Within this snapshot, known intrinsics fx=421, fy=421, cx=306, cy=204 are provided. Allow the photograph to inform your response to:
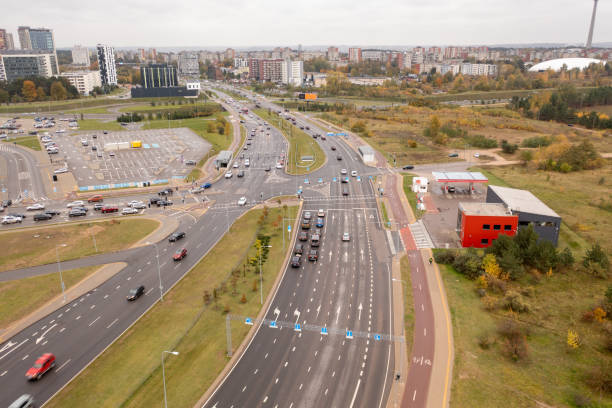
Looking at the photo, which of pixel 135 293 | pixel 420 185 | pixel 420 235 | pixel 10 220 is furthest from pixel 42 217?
pixel 420 185

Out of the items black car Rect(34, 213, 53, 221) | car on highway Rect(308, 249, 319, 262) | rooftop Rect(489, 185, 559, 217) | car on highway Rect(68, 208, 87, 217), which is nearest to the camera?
car on highway Rect(308, 249, 319, 262)

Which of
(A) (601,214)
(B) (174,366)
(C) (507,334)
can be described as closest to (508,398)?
(C) (507,334)

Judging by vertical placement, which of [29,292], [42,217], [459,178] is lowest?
[29,292]

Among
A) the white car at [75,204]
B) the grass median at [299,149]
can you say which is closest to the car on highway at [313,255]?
the grass median at [299,149]

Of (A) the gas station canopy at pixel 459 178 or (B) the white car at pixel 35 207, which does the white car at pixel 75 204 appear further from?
(A) the gas station canopy at pixel 459 178

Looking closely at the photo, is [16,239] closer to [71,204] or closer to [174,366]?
[71,204]

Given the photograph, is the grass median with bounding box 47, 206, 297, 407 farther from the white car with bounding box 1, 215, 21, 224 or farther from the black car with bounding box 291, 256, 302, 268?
the white car with bounding box 1, 215, 21, 224

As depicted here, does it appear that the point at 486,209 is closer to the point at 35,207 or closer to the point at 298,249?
the point at 298,249

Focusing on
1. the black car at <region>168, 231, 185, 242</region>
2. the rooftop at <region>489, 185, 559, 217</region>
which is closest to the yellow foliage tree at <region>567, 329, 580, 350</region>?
the rooftop at <region>489, 185, 559, 217</region>
